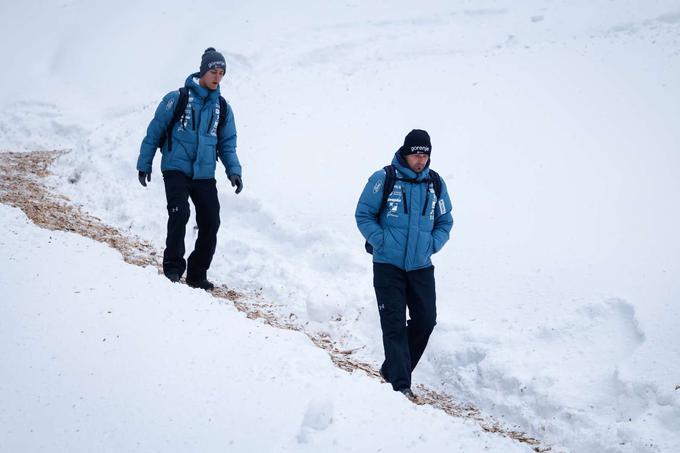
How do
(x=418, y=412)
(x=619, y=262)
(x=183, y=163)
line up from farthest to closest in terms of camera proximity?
(x=619, y=262), (x=183, y=163), (x=418, y=412)

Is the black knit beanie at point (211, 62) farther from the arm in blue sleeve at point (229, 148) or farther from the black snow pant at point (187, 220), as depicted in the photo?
the black snow pant at point (187, 220)

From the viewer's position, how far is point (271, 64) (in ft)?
61.6

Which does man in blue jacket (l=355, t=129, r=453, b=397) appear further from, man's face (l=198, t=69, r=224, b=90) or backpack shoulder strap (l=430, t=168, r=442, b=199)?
man's face (l=198, t=69, r=224, b=90)

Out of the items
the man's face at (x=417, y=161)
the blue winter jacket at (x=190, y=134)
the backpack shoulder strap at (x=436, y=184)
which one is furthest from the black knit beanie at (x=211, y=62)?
the backpack shoulder strap at (x=436, y=184)

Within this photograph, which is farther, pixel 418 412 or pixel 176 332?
pixel 176 332

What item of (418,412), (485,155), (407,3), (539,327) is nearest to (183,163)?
(418,412)

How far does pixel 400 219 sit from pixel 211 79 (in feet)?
7.95

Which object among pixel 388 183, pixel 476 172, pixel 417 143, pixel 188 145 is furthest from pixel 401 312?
pixel 476 172

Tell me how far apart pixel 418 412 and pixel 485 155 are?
761 centimetres

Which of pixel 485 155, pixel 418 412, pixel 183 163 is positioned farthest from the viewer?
pixel 485 155

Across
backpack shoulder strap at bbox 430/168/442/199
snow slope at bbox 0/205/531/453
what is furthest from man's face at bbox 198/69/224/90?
backpack shoulder strap at bbox 430/168/442/199

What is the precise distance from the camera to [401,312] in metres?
5.04

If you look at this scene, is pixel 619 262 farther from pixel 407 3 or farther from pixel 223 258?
pixel 407 3

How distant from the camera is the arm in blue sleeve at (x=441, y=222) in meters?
5.15
